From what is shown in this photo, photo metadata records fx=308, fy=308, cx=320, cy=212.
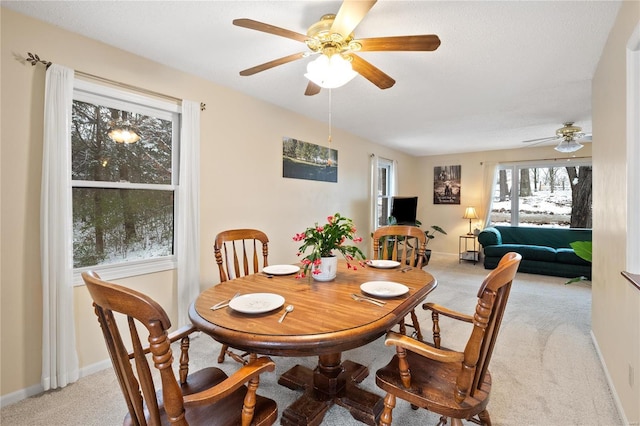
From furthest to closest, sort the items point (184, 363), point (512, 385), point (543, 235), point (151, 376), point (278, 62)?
1. point (543, 235)
2. point (512, 385)
3. point (278, 62)
4. point (184, 363)
5. point (151, 376)

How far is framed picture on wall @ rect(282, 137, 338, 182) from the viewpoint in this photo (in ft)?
12.9

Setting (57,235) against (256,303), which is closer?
(256,303)

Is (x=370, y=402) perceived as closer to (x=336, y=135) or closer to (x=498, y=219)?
(x=336, y=135)

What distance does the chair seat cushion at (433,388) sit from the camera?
120cm

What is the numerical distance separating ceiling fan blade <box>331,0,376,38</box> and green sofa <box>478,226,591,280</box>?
5378 millimetres

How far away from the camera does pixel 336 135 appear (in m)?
4.89

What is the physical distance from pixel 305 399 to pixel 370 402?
38cm

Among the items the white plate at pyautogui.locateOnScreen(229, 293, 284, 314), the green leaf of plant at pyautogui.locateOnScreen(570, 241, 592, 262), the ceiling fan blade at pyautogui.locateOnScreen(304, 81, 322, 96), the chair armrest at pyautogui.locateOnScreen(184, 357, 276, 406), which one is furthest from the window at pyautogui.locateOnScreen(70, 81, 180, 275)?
the green leaf of plant at pyautogui.locateOnScreen(570, 241, 592, 262)

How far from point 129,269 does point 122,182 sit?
2.32 ft

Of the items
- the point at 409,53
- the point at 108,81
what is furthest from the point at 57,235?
the point at 409,53

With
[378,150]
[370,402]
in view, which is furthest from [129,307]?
[378,150]

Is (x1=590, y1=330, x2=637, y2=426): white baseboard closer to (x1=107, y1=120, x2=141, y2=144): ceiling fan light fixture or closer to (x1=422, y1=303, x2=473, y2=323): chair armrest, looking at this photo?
(x1=422, y1=303, x2=473, y2=323): chair armrest

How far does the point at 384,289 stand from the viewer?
5.70 ft

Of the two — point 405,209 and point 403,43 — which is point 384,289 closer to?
point 403,43
